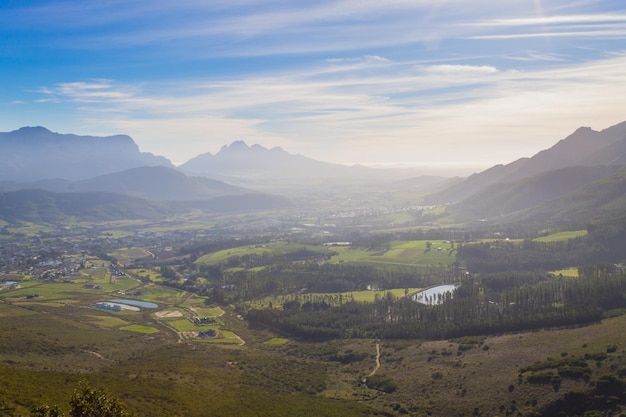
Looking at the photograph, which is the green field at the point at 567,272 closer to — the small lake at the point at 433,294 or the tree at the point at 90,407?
the small lake at the point at 433,294

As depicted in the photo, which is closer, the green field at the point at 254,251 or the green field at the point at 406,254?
the green field at the point at 406,254

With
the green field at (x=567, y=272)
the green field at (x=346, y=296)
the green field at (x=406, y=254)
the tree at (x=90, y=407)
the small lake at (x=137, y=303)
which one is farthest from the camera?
A: the green field at (x=406, y=254)

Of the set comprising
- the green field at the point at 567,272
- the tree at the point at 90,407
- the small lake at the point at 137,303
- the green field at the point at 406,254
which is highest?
the tree at the point at 90,407

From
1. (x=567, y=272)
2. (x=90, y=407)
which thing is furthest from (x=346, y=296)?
(x=90, y=407)

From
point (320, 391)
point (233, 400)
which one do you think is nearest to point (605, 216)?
point (320, 391)

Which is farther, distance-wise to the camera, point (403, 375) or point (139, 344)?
point (139, 344)

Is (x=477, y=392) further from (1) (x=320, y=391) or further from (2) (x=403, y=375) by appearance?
(1) (x=320, y=391)

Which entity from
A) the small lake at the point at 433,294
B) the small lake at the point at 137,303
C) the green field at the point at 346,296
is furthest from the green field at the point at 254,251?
the small lake at the point at 433,294

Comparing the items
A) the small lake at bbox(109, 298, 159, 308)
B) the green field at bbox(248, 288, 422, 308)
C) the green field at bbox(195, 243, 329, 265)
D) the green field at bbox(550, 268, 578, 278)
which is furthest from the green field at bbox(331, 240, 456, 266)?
the small lake at bbox(109, 298, 159, 308)
